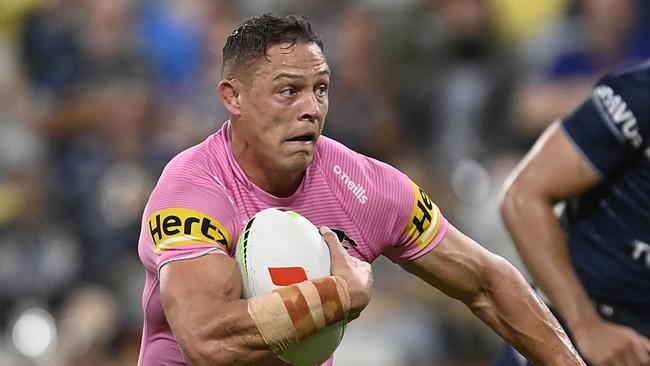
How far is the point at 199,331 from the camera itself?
333 cm

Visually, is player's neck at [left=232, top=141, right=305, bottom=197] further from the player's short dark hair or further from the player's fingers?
the player's fingers

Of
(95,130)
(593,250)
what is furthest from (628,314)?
(95,130)

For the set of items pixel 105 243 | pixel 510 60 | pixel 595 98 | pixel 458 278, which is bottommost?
pixel 105 243

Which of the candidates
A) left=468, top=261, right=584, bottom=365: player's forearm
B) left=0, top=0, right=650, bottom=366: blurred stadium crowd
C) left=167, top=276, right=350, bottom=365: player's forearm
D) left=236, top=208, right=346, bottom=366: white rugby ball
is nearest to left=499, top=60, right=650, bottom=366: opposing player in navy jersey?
left=468, top=261, right=584, bottom=365: player's forearm

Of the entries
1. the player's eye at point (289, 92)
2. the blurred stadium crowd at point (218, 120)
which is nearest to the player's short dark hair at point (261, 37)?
the player's eye at point (289, 92)

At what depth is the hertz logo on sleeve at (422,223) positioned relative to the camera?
388 centimetres

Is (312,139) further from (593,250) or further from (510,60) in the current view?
(510,60)

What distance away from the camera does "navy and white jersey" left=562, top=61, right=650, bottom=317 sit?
4375mm

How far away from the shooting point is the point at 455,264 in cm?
393

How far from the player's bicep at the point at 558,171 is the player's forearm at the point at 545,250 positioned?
4cm

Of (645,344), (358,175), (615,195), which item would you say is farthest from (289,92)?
(645,344)

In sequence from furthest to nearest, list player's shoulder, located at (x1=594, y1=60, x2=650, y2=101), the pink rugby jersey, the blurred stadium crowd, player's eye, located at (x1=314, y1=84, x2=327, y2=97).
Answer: the blurred stadium crowd, player's shoulder, located at (x1=594, y1=60, x2=650, y2=101), player's eye, located at (x1=314, y1=84, x2=327, y2=97), the pink rugby jersey

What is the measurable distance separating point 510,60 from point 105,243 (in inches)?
110

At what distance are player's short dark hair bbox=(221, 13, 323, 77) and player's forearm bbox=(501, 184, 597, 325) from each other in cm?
120
